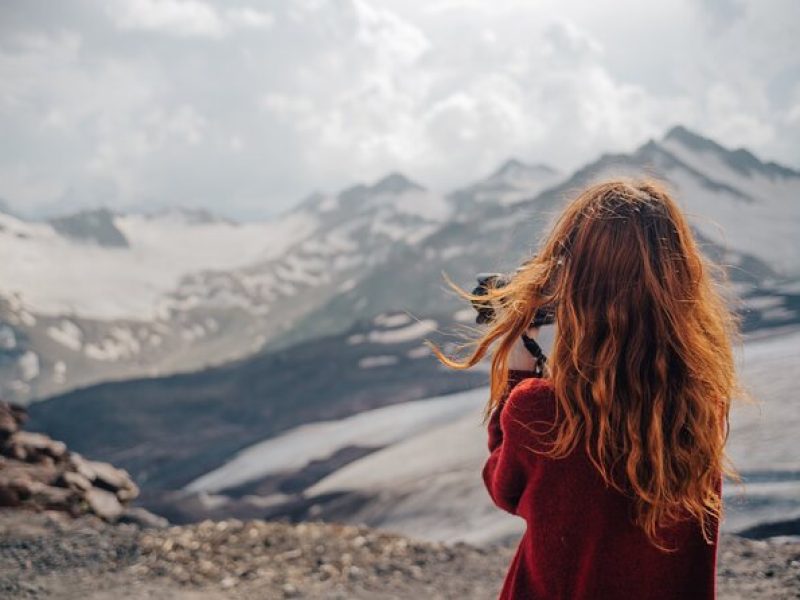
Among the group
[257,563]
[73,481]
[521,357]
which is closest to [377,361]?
[73,481]

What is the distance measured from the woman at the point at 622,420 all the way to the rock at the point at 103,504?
17.1m

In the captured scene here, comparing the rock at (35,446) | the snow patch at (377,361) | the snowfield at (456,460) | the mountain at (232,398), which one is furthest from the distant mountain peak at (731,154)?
the rock at (35,446)

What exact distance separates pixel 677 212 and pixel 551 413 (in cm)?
101

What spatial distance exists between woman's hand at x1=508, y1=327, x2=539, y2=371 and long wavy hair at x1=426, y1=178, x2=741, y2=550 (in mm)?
151

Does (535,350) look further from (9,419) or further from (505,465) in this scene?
(9,419)

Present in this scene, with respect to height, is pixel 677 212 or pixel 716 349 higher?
pixel 677 212

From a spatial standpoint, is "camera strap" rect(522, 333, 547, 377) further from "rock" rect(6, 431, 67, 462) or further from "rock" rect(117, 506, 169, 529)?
"rock" rect(6, 431, 67, 462)

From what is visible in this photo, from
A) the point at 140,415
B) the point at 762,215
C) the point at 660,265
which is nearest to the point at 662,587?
the point at 660,265

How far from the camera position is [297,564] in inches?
486

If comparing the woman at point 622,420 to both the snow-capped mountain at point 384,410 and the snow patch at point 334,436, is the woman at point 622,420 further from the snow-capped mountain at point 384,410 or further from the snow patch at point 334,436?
the snow patch at point 334,436

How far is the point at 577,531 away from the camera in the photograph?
2900mm

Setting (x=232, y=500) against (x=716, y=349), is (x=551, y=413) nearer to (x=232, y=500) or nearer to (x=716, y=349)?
(x=716, y=349)

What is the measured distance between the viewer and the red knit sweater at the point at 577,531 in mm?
2879

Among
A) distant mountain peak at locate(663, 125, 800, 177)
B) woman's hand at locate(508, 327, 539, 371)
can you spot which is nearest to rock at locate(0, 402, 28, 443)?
woman's hand at locate(508, 327, 539, 371)
